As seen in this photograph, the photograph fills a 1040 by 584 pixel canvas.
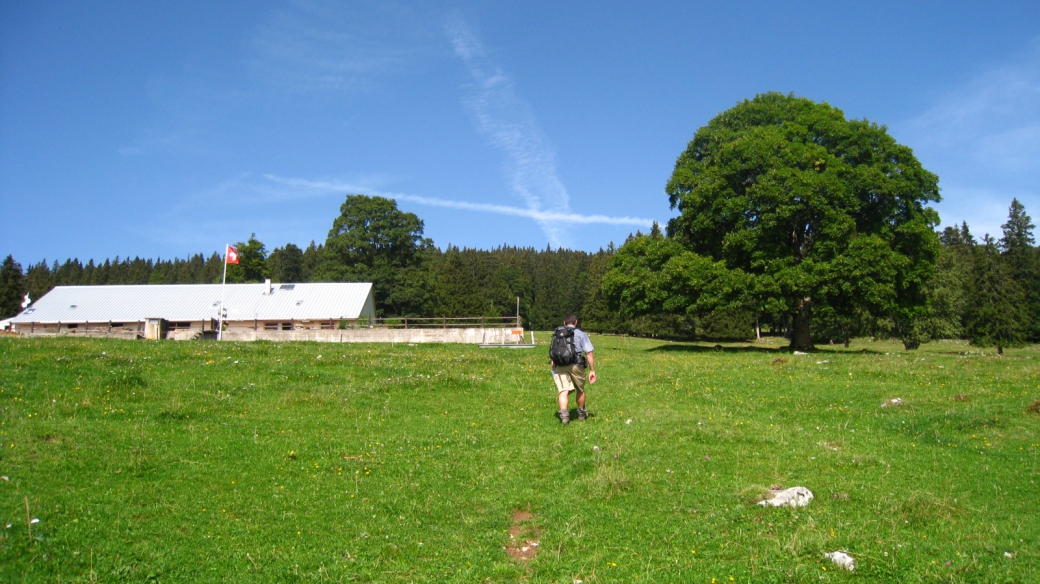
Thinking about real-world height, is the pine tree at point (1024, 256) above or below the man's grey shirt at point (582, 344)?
above

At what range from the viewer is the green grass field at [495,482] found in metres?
5.89

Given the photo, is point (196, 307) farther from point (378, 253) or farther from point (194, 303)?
point (378, 253)

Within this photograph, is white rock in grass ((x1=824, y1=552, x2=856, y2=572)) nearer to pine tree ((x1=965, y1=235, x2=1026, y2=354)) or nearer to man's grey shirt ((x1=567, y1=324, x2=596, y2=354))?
man's grey shirt ((x1=567, y1=324, x2=596, y2=354))

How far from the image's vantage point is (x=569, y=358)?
39.8ft

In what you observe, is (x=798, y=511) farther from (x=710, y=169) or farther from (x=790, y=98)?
(x=790, y=98)

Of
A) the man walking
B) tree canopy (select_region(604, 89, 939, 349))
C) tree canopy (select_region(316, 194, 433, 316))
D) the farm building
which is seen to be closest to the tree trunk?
tree canopy (select_region(604, 89, 939, 349))

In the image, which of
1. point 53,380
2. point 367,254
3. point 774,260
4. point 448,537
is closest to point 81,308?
point 367,254

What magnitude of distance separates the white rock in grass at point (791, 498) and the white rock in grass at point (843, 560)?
1.51 m

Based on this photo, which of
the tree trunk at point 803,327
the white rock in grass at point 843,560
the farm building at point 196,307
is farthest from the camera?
the farm building at point 196,307

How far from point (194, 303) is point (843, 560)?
225ft

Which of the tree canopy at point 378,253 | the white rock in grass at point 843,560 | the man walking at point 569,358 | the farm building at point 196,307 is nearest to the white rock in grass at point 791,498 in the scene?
the white rock in grass at point 843,560

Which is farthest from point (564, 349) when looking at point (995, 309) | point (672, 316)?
point (672, 316)

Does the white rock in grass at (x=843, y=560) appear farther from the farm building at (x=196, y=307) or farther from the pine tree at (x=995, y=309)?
the farm building at (x=196, y=307)

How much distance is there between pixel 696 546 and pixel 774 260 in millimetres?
28175
